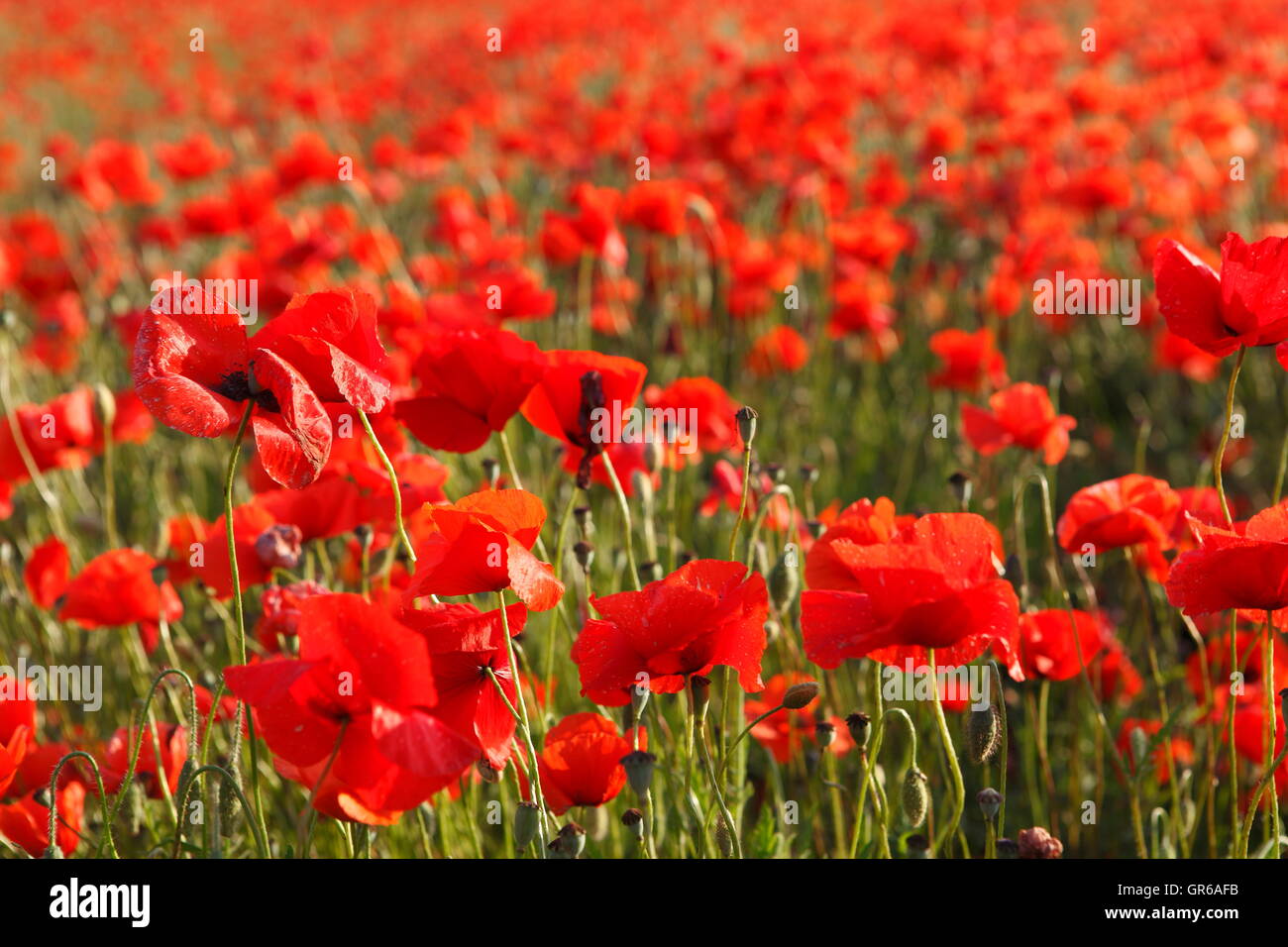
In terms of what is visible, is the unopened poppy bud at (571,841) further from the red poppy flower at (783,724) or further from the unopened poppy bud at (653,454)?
the unopened poppy bud at (653,454)

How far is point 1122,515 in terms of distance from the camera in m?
1.58

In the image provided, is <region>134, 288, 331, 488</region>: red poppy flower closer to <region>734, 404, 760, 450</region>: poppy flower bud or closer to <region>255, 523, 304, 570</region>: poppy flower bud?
<region>255, 523, 304, 570</region>: poppy flower bud

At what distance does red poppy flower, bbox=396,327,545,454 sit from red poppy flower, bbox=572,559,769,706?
357 mm

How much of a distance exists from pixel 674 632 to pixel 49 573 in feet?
4.52

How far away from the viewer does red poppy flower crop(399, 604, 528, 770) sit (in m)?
1.20

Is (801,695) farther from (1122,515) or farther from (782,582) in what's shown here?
(1122,515)

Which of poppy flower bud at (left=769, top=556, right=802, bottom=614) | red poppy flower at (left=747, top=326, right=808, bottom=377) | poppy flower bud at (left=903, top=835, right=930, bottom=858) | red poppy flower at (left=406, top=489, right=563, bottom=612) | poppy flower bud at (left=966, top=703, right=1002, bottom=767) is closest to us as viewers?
red poppy flower at (left=406, top=489, right=563, bottom=612)

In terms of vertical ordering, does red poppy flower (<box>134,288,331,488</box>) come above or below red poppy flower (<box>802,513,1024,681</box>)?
above

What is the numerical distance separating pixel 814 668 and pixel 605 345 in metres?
2.62

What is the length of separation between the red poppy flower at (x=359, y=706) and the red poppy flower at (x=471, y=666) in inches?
3.4

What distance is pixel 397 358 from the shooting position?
2.56 meters

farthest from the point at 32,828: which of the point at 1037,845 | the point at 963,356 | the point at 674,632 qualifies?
the point at 963,356

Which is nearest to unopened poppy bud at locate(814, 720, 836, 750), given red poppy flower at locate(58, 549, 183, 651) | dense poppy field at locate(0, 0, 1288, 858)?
dense poppy field at locate(0, 0, 1288, 858)
